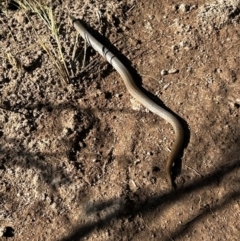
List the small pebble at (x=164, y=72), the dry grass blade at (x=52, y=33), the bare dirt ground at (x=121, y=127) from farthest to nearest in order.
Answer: the small pebble at (x=164, y=72) < the dry grass blade at (x=52, y=33) < the bare dirt ground at (x=121, y=127)

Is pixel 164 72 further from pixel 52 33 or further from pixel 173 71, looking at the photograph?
pixel 52 33

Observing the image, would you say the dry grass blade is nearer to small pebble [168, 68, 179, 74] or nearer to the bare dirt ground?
the bare dirt ground

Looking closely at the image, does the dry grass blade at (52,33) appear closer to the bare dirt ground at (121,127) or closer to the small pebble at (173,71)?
the bare dirt ground at (121,127)

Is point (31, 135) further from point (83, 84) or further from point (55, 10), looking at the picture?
point (55, 10)

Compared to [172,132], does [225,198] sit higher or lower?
lower

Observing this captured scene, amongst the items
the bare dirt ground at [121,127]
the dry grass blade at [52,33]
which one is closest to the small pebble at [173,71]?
the bare dirt ground at [121,127]

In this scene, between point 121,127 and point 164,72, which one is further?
point 164,72

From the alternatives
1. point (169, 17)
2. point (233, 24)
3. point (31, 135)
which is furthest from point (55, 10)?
point (233, 24)

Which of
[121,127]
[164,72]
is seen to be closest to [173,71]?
[164,72]
